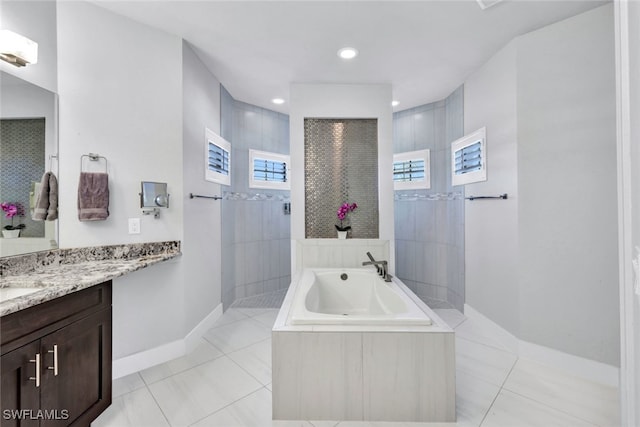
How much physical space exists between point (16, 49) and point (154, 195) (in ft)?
3.29

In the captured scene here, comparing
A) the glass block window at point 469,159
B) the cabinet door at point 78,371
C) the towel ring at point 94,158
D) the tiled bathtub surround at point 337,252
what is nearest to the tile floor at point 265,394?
the cabinet door at point 78,371

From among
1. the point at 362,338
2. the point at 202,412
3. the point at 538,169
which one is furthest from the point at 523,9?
the point at 202,412

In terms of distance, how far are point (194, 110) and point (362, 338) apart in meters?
2.25

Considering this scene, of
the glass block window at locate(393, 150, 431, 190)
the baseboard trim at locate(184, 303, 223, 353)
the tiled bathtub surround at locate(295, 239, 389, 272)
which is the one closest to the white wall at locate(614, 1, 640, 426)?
the tiled bathtub surround at locate(295, 239, 389, 272)

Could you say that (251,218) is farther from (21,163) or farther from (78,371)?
(78,371)

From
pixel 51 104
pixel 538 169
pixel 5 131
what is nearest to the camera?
pixel 5 131

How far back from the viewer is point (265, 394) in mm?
1694

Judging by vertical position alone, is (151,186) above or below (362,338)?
above

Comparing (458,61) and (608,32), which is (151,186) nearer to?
(458,61)

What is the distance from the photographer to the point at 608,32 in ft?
5.91

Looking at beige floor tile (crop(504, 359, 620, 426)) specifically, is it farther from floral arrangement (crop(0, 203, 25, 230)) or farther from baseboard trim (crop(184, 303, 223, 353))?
floral arrangement (crop(0, 203, 25, 230))

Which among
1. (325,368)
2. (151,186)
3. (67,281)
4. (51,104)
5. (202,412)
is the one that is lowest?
(202,412)

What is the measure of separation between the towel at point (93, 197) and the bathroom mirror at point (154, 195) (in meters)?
0.21

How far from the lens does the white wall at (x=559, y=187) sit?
1.81m
